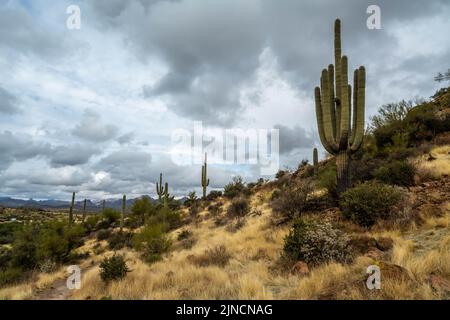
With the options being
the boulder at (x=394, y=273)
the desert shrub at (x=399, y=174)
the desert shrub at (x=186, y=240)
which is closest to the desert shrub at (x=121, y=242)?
the desert shrub at (x=186, y=240)

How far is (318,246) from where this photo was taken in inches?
266

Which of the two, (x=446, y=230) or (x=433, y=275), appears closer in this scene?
(x=433, y=275)

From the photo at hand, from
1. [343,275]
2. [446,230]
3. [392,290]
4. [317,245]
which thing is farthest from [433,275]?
[446,230]

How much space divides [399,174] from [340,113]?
10.8ft

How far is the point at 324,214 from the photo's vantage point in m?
10.6

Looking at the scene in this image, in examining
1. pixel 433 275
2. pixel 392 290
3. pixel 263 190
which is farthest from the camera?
pixel 263 190

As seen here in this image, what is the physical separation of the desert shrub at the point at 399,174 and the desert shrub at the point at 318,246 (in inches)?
213

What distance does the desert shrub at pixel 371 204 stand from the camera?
8570mm

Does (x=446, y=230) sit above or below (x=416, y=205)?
below

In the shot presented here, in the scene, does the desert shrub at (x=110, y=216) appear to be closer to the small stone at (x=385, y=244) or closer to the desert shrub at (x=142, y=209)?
the desert shrub at (x=142, y=209)

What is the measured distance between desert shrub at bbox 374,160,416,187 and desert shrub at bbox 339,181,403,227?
202 cm

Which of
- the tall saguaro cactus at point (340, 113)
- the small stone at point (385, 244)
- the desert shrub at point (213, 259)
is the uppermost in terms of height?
the tall saguaro cactus at point (340, 113)
